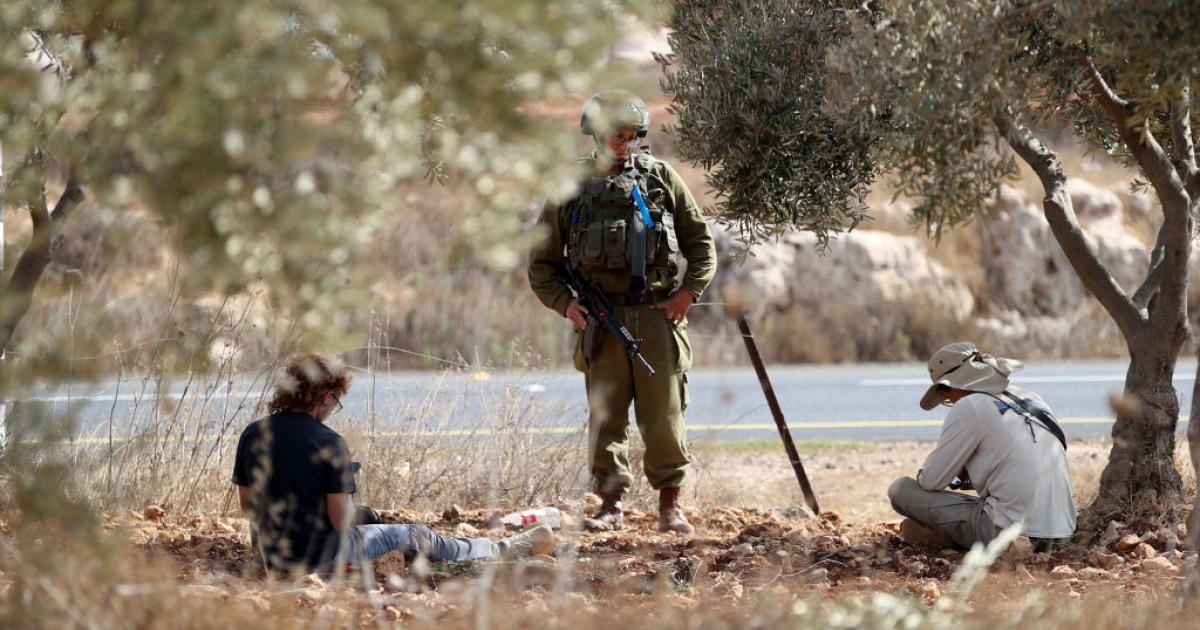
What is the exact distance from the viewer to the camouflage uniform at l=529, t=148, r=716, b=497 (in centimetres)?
561

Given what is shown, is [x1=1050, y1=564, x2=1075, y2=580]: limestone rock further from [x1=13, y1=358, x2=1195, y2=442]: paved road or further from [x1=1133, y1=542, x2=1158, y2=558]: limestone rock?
[x1=13, y1=358, x2=1195, y2=442]: paved road

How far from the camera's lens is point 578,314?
559cm

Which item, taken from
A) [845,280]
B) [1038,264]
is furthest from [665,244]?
[1038,264]

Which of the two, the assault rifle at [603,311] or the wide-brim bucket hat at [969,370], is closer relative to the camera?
the wide-brim bucket hat at [969,370]

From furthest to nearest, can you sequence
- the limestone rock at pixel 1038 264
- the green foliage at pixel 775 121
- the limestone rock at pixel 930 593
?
1. the limestone rock at pixel 1038 264
2. the green foliage at pixel 775 121
3. the limestone rock at pixel 930 593

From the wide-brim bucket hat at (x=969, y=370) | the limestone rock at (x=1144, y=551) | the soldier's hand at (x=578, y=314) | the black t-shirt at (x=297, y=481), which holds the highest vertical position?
the soldier's hand at (x=578, y=314)

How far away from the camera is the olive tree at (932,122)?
380cm

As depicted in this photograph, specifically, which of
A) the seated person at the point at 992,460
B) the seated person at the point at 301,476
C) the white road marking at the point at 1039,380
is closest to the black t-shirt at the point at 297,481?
the seated person at the point at 301,476

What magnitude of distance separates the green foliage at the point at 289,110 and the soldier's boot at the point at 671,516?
303cm

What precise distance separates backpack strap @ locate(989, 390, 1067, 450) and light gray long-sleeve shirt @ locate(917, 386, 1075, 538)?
19 mm

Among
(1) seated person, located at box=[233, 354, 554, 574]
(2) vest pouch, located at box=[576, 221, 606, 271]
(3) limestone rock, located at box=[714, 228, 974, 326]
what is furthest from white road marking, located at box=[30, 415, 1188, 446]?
(3) limestone rock, located at box=[714, 228, 974, 326]

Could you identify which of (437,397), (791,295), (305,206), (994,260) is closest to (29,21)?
(305,206)

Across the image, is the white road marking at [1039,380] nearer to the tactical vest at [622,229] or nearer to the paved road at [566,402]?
the paved road at [566,402]

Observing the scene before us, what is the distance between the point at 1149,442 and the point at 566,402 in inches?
121
